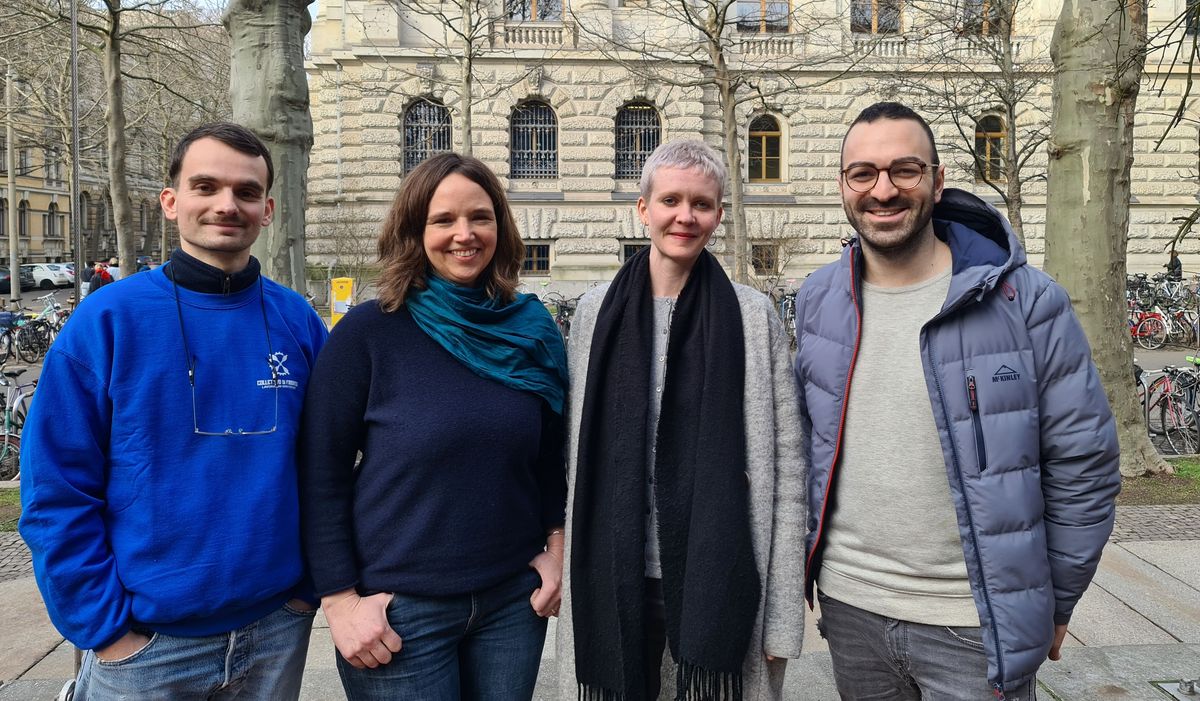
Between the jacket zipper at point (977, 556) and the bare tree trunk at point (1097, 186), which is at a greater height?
the bare tree trunk at point (1097, 186)

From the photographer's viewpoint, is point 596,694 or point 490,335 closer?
point 490,335

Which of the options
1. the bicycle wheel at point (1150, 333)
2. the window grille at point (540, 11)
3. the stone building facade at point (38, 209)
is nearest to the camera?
the bicycle wheel at point (1150, 333)

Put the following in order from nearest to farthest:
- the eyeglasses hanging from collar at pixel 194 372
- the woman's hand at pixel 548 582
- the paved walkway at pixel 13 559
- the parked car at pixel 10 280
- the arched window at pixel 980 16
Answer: the eyeglasses hanging from collar at pixel 194 372
the woman's hand at pixel 548 582
the paved walkway at pixel 13 559
the arched window at pixel 980 16
the parked car at pixel 10 280

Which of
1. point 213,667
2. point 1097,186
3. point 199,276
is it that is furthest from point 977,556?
point 1097,186

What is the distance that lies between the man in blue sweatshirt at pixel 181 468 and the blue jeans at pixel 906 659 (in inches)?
59.0

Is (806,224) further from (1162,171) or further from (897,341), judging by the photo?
(897,341)

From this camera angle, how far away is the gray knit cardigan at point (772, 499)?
7.72 ft

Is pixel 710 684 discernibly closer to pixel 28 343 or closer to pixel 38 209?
pixel 28 343

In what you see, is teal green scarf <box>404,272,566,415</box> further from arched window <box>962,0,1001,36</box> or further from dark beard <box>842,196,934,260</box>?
arched window <box>962,0,1001,36</box>

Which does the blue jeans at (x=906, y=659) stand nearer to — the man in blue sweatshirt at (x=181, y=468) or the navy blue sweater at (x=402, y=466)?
the navy blue sweater at (x=402, y=466)

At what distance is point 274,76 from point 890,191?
14.7 feet

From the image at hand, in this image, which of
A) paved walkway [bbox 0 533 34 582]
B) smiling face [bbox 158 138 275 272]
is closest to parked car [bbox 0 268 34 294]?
paved walkway [bbox 0 533 34 582]

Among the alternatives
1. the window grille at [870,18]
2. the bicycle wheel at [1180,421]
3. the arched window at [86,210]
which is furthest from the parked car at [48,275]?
the bicycle wheel at [1180,421]

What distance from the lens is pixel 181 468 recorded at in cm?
203
